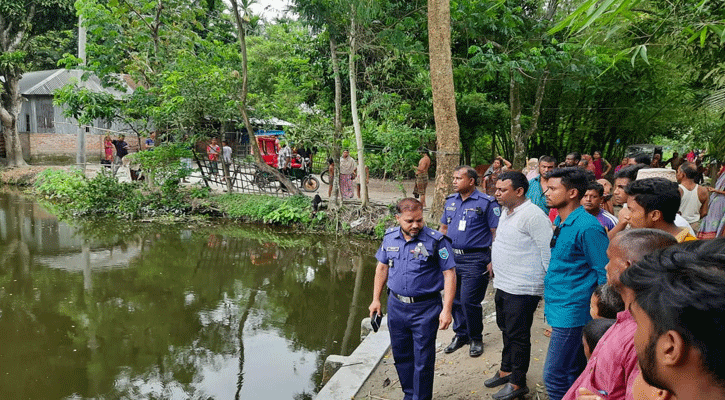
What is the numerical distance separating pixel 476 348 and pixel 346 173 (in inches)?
321

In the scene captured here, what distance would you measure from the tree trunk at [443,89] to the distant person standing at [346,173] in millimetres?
4062

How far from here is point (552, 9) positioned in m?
12.0

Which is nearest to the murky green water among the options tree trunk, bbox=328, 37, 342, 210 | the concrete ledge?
the concrete ledge

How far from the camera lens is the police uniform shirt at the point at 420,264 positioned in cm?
368

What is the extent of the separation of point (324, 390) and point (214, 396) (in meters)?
1.37

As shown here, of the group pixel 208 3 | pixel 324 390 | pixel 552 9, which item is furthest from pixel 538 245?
pixel 208 3

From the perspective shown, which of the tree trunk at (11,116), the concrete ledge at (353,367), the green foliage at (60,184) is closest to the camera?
the concrete ledge at (353,367)

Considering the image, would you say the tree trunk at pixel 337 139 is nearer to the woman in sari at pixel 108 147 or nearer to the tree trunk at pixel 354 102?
the tree trunk at pixel 354 102

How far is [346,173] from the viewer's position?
1250cm

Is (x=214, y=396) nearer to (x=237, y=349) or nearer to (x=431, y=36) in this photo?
(x=237, y=349)

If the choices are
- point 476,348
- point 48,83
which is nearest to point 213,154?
point 476,348

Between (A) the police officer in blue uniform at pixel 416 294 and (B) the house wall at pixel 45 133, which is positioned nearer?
(A) the police officer in blue uniform at pixel 416 294

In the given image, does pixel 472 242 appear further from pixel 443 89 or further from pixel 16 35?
pixel 16 35

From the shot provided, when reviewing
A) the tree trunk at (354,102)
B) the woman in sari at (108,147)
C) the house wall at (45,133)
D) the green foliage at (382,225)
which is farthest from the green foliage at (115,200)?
the house wall at (45,133)
